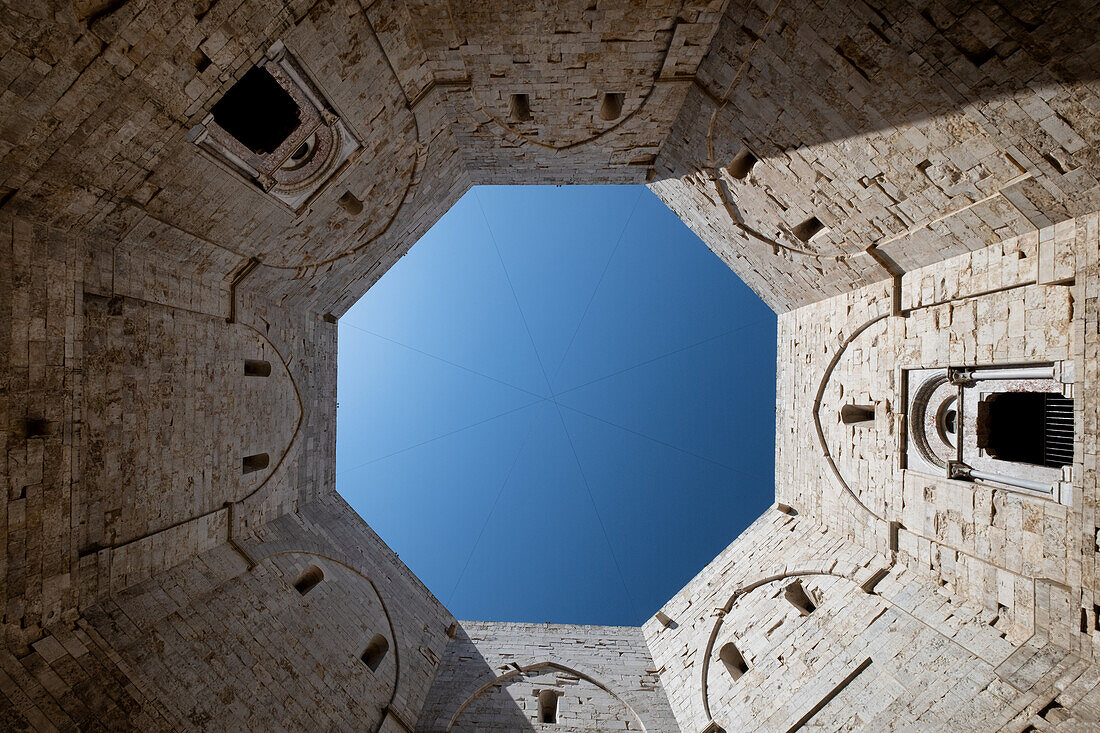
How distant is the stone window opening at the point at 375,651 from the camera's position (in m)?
9.05

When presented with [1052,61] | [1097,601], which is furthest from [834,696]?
[1052,61]

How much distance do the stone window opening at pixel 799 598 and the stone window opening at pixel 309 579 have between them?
27.0 feet

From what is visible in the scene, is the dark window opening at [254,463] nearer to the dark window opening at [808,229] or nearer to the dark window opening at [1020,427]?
the dark window opening at [808,229]

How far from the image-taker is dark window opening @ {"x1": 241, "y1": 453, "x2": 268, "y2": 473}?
335 inches

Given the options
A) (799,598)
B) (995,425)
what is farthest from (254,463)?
(995,425)

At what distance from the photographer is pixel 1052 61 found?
14.6ft

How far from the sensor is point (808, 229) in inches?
319

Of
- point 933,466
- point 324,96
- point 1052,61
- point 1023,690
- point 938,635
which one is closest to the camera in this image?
point 1052,61

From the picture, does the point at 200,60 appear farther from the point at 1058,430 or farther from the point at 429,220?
the point at 1058,430

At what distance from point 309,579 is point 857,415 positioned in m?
10.0

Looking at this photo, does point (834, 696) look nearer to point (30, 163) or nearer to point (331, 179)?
point (331, 179)

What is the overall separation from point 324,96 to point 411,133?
1642mm

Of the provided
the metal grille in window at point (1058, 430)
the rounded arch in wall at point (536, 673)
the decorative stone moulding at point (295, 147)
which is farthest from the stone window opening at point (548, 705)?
the decorative stone moulding at point (295, 147)

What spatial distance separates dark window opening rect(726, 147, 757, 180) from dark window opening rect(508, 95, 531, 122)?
322 centimetres
